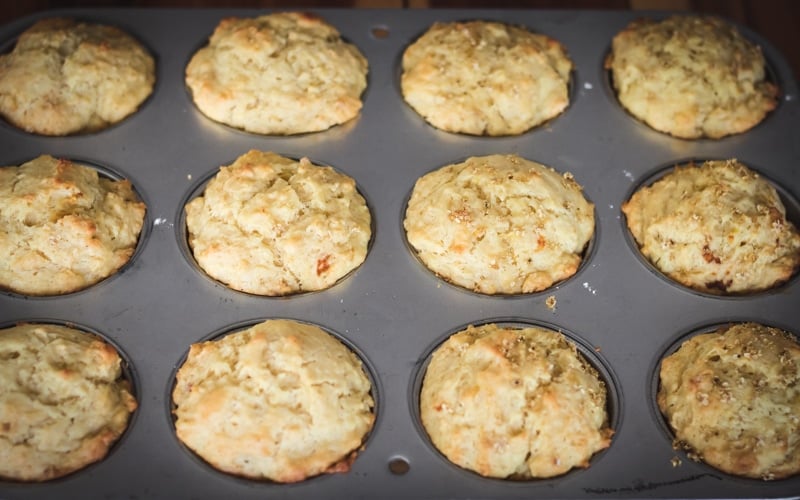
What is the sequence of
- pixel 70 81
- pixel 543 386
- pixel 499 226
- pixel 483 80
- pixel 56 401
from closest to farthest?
A: 1. pixel 56 401
2. pixel 543 386
3. pixel 499 226
4. pixel 70 81
5. pixel 483 80

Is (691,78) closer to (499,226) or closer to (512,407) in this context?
(499,226)

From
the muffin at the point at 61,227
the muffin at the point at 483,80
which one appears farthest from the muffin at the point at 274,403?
the muffin at the point at 483,80

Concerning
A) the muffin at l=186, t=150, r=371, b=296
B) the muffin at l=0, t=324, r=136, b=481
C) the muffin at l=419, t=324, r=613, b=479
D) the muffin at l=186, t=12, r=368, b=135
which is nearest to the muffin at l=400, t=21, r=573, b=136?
the muffin at l=186, t=12, r=368, b=135

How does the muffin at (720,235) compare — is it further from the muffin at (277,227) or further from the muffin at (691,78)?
the muffin at (277,227)

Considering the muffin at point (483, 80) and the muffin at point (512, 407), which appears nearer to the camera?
the muffin at point (512, 407)

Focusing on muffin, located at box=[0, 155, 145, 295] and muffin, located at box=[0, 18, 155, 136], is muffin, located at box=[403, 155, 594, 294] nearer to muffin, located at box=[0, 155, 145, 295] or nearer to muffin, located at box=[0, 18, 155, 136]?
muffin, located at box=[0, 155, 145, 295]

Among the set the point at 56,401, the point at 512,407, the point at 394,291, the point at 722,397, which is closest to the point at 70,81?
the point at 56,401
